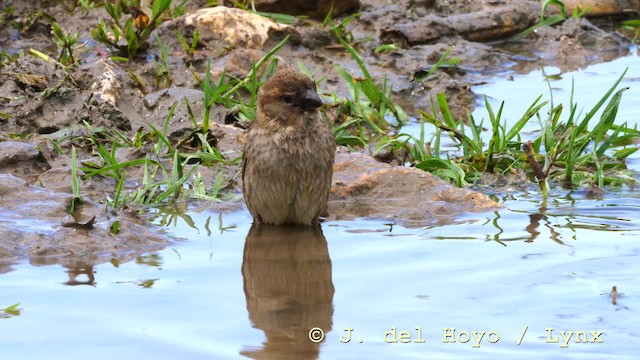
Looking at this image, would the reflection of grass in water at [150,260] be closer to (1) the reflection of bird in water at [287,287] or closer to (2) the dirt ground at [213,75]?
(2) the dirt ground at [213,75]

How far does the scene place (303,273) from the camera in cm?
539

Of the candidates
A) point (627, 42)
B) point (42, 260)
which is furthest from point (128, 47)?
point (627, 42)

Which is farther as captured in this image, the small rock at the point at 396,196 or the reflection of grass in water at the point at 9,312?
the small rock at the point at 396,196

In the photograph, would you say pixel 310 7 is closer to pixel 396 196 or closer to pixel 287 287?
pixel 396 196

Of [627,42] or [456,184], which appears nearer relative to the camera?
[456,184]

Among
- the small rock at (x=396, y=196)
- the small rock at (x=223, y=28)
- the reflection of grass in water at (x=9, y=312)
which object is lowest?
the small rock at (x=396, y=196)

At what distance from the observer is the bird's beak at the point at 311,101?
633 centimetres

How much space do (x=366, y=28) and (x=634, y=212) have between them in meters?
4.86

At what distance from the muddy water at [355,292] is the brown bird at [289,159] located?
136mm

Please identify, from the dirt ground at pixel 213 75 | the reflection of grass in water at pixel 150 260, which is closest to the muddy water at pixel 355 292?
the reflection of grass in water at pixel 150 260

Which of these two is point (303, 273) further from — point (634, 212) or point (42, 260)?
point (634, 212)

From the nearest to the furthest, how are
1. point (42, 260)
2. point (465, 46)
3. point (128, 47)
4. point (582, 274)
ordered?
1. point (582, 274)
2. point (42, 260)
3. point (128, 47)
4. point (465, 46)

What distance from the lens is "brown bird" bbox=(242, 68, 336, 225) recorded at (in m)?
6.20

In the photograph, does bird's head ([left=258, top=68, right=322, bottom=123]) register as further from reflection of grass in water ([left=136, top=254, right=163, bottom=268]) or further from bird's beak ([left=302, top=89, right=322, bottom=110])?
reflection of grass in water ([left=136, top=254, right=163, bottom=268])
